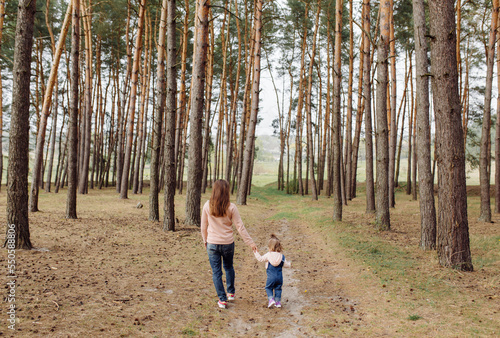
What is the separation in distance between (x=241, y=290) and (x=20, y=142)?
4.56m

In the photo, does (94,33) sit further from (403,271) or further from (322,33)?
(403,271)

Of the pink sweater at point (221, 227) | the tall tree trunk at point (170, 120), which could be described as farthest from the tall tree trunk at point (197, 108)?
the pink sweater at point (221, 227)

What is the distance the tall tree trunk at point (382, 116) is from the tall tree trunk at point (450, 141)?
382cm

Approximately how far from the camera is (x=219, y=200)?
4270 millimetres

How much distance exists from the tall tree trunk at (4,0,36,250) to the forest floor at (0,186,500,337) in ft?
1.31

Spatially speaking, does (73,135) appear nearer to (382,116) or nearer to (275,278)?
(275,278)

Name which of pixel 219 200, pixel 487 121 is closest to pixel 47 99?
pixel 219 200

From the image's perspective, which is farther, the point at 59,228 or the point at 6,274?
the point at 59,228

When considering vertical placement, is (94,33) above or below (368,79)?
above

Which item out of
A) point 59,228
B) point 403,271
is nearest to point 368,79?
point 403,271

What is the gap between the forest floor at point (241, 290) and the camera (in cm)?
369

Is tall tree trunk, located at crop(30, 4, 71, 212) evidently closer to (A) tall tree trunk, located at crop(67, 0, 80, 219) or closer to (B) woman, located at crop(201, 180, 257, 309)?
(A) tall tree trunk, located at crop(67, 0, 80, 219)

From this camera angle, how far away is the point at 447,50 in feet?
18.7

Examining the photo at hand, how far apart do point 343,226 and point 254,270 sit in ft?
16.4
